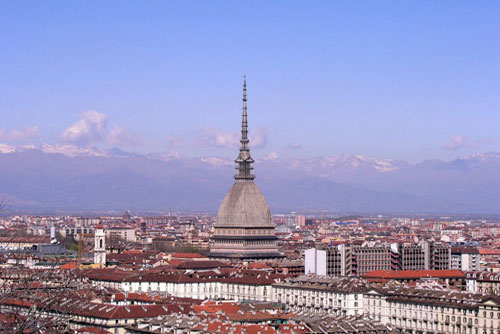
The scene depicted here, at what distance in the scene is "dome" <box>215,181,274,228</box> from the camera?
126m

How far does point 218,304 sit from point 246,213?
52.3 metres

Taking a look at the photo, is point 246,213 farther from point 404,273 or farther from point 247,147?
point 404,273

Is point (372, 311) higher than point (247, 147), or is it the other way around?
point (247, 147)

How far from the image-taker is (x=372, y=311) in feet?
250

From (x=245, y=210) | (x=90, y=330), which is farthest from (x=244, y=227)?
(x=90, y=330)

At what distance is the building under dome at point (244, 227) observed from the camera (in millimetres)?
124062

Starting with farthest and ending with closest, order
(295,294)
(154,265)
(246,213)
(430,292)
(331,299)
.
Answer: (246,213) → (154,265) → (295,294) → (331,299) → (430,292)

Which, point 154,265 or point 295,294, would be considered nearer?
point 295,294

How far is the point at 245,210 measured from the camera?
127 m

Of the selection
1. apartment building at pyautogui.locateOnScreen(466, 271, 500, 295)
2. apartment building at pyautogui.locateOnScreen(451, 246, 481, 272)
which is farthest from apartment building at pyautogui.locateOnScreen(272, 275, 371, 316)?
apartment building at pyautogui.locateOnScreen(451, 246, 481, 272)

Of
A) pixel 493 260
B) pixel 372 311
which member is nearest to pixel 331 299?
pixel 372 311

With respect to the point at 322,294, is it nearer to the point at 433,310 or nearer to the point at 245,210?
the point at 433,310

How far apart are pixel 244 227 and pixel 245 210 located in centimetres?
242

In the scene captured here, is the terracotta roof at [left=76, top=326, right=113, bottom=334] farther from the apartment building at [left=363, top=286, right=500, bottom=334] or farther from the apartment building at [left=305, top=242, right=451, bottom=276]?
the apartment building at [left=305, top=242, right=451, bottom=276]
